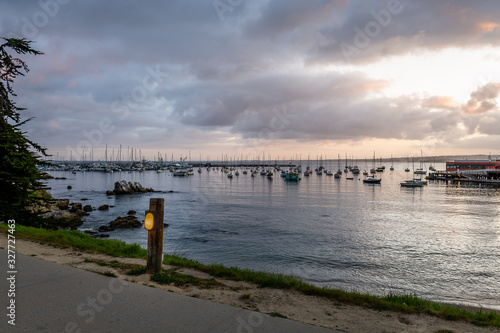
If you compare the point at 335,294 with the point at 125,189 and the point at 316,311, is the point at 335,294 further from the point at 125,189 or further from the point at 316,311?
the point at 125,189

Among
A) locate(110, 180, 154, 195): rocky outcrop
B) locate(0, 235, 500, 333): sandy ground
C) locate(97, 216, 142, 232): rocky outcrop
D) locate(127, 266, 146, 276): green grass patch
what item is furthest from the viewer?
locate(110, 180, 154, 195): rocky outcrop

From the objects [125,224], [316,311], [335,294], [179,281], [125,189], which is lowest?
[125,224]

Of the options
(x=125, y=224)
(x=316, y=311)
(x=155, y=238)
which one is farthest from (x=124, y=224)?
(x=316, y=311)

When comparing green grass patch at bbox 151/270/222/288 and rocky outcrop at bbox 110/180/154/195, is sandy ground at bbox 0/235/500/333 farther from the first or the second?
rocky outcrop at bbox 110/180/154/195

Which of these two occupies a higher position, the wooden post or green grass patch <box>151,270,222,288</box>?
the wooden post

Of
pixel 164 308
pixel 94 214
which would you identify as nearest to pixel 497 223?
pixel 164 308

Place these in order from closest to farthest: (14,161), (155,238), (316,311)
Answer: (316,311) → (155,238) → (14,161)

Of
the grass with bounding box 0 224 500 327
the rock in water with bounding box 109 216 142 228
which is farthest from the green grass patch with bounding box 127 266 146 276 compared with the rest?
the rock in water with bounding box 109 216 142 228

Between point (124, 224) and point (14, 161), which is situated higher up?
point (14, 161)

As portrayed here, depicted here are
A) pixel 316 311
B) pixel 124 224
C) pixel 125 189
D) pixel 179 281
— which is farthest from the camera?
pixel 125 189

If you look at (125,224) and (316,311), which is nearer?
(316,311)

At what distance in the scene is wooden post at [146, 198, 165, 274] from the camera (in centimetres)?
701

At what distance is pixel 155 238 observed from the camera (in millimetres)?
7016

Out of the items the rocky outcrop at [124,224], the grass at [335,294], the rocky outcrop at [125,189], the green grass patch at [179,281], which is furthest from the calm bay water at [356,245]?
the rocky outcrop at [125,189]
